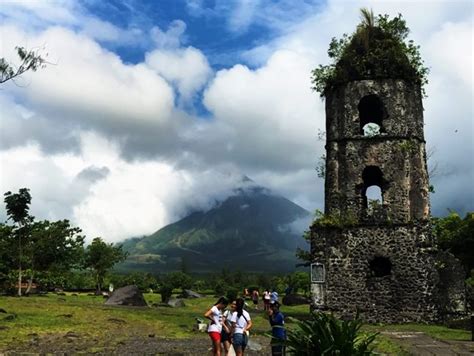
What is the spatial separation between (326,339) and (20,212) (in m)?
33.0

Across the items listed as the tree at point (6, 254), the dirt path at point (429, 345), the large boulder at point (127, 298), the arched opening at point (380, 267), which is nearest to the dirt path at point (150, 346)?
the dirt path at point (429, 345)

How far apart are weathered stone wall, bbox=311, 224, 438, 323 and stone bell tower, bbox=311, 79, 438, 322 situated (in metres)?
0.04

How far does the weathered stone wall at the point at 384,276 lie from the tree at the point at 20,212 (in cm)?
2366

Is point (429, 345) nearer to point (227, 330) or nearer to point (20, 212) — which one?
point (227, 330)

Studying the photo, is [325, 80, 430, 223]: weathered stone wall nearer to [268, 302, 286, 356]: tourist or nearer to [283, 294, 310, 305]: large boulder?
[268, 302, 286, 356]: tourist

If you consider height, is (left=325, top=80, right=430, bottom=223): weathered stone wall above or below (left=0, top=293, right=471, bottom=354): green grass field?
above

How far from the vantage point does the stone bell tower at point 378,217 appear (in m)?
19.4

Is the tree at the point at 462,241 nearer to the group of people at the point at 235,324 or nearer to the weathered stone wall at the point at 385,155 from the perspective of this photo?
the weathered stone wall at the point at 385,155

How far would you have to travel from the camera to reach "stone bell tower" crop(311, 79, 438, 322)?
19438mm

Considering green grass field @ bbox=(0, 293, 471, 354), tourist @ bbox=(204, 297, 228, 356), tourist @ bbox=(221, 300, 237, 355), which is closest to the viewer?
tourist @ bbox=(204, 297, 228, 356)

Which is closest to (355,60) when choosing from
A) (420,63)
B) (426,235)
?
(420,63)

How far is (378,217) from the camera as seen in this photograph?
20109 mm

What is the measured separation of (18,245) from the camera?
37.2 m

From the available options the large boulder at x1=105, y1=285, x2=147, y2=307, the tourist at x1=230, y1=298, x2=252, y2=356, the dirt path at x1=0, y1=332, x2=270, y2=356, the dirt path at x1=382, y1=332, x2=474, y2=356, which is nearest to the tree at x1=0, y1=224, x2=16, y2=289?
the large boulder at x1=105, y1=285, x2=147, y2=307
